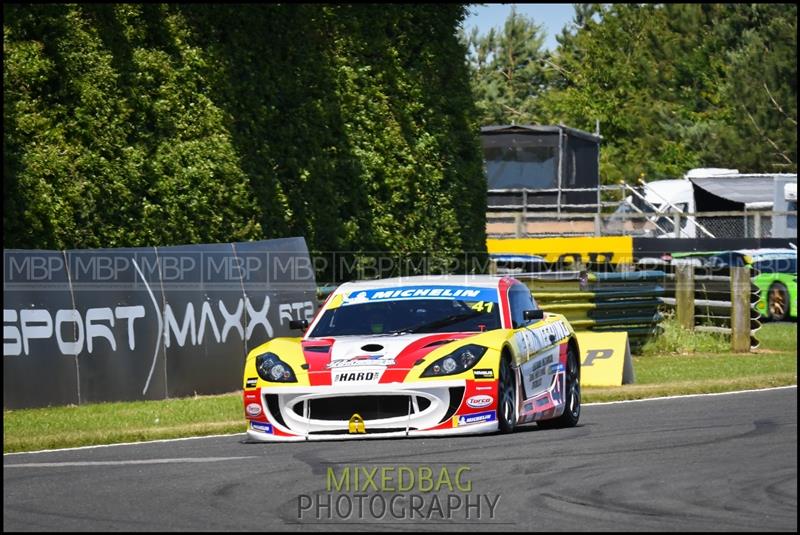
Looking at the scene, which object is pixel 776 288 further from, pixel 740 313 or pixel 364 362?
pixel 364 362

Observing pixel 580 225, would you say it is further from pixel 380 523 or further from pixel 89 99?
pixel 380 523

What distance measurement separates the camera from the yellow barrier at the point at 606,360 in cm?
1761

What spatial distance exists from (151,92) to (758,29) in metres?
54.5

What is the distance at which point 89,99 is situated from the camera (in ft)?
53.7

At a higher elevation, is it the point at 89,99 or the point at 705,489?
the point at 89,99

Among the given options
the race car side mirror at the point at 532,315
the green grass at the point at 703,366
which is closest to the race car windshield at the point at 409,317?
the race car side mirror at the point at 532,315

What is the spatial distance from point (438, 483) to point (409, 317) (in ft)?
12.0

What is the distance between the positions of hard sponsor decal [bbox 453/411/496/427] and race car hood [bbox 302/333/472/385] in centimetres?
50

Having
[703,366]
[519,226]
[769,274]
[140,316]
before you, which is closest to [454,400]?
[140,316]

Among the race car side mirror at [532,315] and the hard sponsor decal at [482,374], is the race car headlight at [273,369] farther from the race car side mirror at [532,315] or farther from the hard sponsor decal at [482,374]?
the race car side mirror at [532,315]

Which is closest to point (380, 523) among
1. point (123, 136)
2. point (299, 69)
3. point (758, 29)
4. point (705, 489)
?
point (705, 489)

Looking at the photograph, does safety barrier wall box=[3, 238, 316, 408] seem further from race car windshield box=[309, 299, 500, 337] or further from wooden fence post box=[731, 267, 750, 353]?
wooden fence post box=[731, 267, 750, 353]

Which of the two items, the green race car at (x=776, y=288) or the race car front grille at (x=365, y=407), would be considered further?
the green race car at (x=776, y=288)

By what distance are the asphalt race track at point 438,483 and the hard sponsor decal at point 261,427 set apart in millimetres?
144
